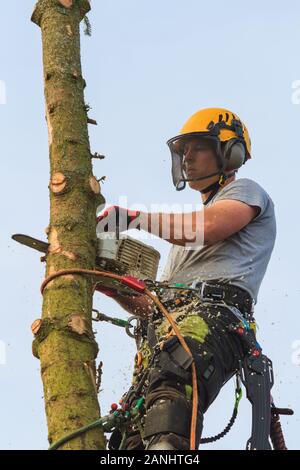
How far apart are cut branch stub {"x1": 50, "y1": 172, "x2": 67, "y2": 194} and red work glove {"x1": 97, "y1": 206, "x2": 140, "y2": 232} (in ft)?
0.94

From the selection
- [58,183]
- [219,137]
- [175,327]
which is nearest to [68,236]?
[58,183]

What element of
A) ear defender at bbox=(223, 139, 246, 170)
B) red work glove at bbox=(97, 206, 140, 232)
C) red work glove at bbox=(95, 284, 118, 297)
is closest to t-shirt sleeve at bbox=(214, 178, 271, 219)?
ear defender at bbox=(223, 139, 246, 170)

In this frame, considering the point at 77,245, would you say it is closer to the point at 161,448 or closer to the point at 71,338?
the point at 71,338

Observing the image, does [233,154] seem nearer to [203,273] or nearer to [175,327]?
[203,273]

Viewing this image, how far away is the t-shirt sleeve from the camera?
19.5 feet

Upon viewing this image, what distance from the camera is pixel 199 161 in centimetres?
657

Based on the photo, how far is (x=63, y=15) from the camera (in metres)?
6.07

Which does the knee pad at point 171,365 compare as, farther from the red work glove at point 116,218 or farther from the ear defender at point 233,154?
the ear defender at point 233,154

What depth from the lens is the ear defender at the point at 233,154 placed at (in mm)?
6473

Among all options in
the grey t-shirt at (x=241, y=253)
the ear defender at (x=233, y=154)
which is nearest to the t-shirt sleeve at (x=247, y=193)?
the grey t-shirt at (x=241, y=253)

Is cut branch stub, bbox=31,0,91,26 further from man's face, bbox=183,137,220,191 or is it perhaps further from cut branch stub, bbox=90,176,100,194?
cut branch stub, bbox=90,176,100,194

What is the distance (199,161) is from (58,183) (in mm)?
1459
